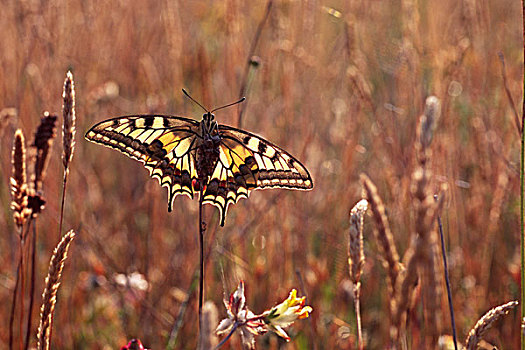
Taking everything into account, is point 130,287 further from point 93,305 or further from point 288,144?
point 288,144

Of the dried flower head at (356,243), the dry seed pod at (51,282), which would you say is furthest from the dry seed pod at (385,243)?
the dry seed pod at (51,282)

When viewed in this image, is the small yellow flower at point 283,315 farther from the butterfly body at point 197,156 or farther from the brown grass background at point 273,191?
the brown grass background at point 273,191

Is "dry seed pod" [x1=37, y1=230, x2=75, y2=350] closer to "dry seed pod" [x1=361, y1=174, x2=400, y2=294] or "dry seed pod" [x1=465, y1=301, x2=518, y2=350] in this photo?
"dry seed pod" [x1=361, y1=174, x2=400, y2=294]

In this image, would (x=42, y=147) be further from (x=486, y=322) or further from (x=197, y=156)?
(x=486, y=322)

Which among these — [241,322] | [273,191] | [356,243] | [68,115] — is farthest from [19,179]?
[273,191]

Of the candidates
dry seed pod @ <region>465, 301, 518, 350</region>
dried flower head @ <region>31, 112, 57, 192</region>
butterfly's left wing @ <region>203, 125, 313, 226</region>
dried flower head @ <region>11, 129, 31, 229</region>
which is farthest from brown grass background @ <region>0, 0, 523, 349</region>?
dry seed pod @ <region>465, 301, 518, 350</region>

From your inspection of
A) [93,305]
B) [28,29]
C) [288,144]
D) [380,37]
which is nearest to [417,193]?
[288,144]
